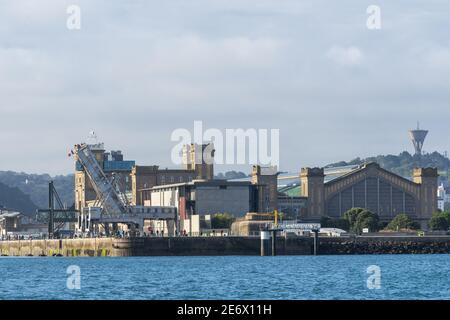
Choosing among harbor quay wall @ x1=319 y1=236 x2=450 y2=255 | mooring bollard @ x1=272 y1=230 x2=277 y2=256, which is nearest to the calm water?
Result: mooring bollard @ x1=272 y1=230 x2=277 y2=256

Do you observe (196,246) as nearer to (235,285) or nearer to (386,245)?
(386,245)

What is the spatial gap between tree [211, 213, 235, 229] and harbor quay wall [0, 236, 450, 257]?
25548 millimetres

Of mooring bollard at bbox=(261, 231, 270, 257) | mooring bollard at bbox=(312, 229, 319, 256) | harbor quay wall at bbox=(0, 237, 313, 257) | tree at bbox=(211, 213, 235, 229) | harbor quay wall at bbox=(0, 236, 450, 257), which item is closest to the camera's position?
mooring bollard at bbox=(261, 231, 270, 257)

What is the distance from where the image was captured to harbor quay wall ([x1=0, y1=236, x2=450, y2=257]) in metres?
150

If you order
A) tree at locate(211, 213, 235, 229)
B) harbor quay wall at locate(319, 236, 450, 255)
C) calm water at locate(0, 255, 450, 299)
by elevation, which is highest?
tree at locate(211, 213, 235, 229)

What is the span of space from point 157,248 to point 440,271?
199 ft

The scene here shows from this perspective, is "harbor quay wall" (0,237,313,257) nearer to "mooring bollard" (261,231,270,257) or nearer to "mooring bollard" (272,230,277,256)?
"mooring bollard" (272,230,277,256)

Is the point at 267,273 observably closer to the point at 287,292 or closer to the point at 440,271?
the point at 440,271

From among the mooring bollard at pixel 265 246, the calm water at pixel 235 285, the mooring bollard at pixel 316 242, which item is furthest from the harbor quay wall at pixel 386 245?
the calm water at pixel 235 285

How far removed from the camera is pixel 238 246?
151 meters

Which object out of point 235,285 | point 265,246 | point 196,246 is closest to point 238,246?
point 265,246

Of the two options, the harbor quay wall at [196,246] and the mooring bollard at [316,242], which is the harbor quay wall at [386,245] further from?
the harbor quay wall at [196,246]

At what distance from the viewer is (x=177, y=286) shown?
71.5 meters
